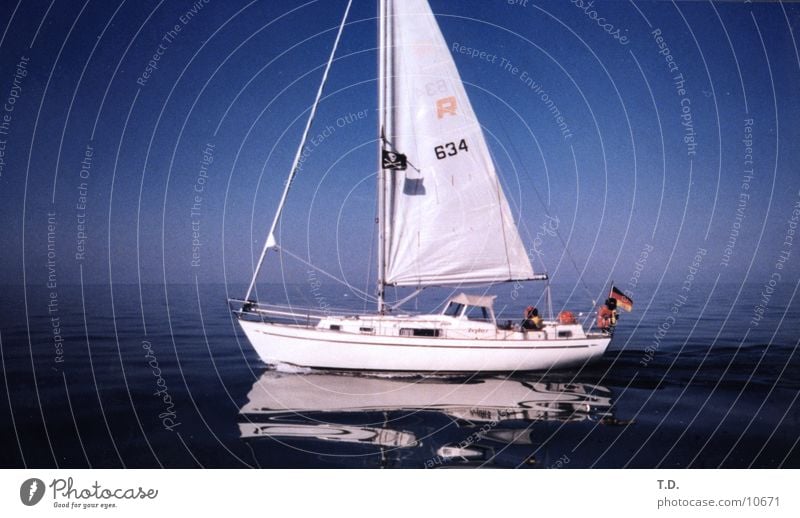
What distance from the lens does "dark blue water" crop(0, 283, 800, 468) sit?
28.1 ft

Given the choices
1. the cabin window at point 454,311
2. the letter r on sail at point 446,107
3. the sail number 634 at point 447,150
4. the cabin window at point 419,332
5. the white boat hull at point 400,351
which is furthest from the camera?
the cabin window at point 454,311

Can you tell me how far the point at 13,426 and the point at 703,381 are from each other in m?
18.1

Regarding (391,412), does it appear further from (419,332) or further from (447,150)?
(447,150)

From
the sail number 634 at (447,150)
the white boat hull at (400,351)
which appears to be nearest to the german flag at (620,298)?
the white boat hull at (400,351)

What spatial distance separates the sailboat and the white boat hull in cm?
3

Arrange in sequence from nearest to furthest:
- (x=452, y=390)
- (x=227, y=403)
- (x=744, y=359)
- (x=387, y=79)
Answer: (x=227, y=403), (x=452, y=390), (x=387, y=79), (x=744, y=359)

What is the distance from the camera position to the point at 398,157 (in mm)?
14984

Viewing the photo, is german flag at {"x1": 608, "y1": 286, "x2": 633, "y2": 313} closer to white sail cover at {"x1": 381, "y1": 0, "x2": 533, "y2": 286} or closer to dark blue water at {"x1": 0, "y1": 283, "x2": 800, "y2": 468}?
dark blue water at {"x1": 0, "y1": 283, "x2": 800, "y2": 468}

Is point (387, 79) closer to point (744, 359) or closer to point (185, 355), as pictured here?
point (185, 355)

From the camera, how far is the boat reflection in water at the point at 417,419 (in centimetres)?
857

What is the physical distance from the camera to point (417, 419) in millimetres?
10570

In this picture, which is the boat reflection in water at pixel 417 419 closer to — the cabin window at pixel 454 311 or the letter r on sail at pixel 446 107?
the cabin window at pixel 454 311

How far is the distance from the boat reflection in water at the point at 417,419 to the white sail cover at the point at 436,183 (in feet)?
12.9
